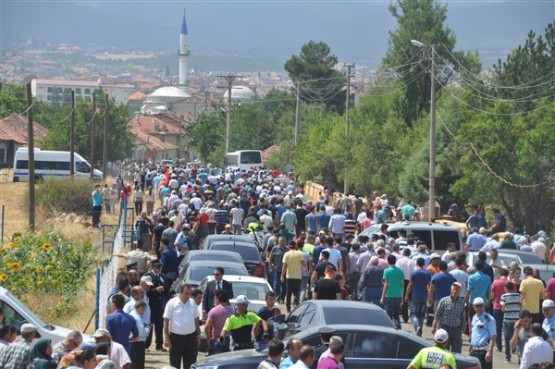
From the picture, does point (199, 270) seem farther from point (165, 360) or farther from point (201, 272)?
point (165, 360)

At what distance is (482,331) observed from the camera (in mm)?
16922

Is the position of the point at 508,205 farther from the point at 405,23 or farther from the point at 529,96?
the point at 405,23

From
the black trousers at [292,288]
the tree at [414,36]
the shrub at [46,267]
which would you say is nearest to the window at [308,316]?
the shrub at [46,267]

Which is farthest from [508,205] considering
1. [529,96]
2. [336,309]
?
[336,309]

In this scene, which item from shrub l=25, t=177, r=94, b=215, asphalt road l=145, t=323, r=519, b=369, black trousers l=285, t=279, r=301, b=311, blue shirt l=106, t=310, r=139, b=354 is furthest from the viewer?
shrub l=25, t=177, r=94, b=215

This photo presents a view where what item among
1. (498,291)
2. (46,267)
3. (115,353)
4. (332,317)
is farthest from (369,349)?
(46,267)

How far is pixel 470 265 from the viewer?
23.8 meters

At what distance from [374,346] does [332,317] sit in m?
1.31

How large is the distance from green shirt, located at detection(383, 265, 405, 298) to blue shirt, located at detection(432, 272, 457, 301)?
82cm

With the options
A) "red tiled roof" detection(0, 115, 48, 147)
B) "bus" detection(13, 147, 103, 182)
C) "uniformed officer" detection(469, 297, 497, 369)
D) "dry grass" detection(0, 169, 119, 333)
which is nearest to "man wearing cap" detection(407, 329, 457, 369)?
"uniformed officer" detection(469, 297, 497, 369)

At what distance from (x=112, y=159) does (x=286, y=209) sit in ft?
218

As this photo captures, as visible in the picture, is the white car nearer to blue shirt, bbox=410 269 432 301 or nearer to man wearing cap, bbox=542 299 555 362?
blue shirt, bbox=410 269 432 301

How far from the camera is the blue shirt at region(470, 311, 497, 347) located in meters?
16.8

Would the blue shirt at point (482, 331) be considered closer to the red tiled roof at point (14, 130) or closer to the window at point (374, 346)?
the window at point (374, 346)
